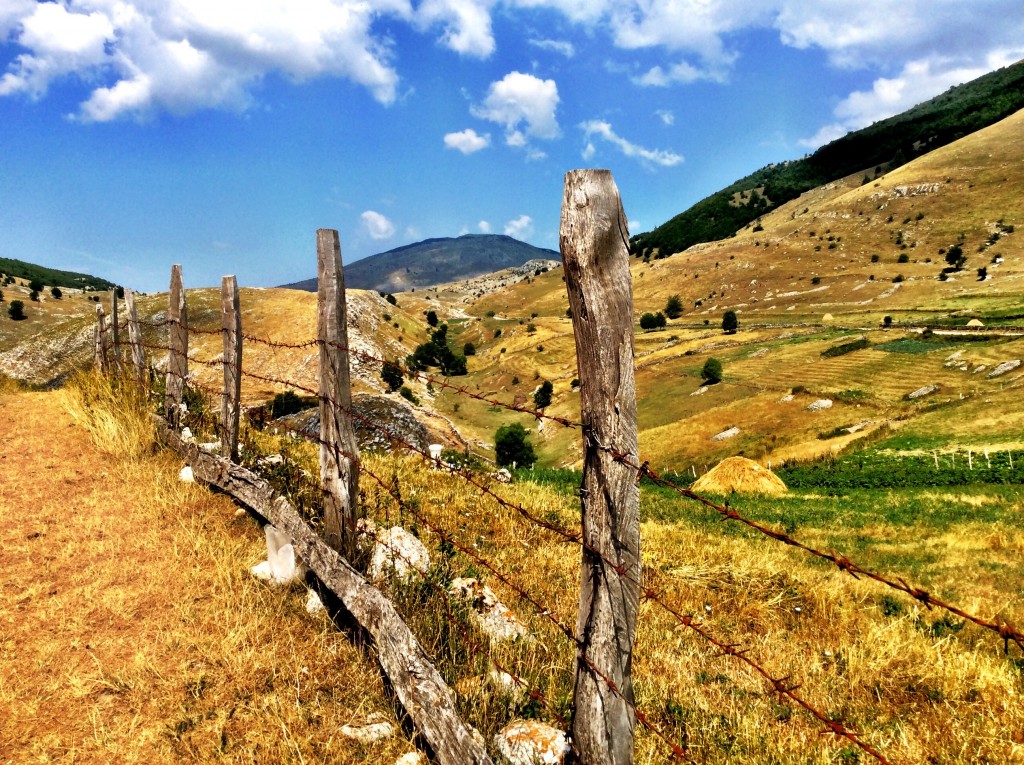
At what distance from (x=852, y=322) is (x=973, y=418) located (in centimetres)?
5541

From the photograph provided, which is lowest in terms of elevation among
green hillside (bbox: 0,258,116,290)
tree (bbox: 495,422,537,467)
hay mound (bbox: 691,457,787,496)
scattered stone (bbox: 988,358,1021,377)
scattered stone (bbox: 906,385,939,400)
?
tree (bbox: 495,422,537,467)

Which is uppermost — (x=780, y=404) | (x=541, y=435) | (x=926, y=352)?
(x=926, y=352)

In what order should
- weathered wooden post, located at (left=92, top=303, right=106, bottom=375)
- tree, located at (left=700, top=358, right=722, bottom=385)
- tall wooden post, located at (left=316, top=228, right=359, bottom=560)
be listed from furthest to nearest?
1. tree, located at (left=700, top=358, right=722, bottom=385)
2. weathered wooden post, located at (left=92, top=303, right=106, bottom=375)
3. tall wooden post, located at (left=316, top=228, right=359, bottom=560)

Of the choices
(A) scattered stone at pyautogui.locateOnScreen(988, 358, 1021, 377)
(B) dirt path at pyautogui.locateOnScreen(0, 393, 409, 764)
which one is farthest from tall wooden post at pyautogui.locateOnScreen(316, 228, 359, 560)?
(A) scattered stone at pyautogui.locateOnScreen(988, 358, 1021, 377)

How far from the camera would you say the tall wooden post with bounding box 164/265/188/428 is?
9289mm

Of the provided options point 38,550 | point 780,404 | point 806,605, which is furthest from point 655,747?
point 780,404

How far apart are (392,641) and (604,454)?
2211 millimetres

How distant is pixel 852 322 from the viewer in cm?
8200

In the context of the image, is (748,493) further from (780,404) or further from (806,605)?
(780,404)

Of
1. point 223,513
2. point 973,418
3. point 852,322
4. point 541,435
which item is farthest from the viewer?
point 852,322

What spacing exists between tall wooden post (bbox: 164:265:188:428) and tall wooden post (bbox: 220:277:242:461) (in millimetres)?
2027

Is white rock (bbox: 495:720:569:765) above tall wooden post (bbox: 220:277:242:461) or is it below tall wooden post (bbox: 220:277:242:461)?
below

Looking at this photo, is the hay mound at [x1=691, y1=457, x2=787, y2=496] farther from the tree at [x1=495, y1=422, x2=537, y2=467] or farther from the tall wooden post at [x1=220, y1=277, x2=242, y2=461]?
the tree at [x1=495, y1=422, x2=537, y2=467]

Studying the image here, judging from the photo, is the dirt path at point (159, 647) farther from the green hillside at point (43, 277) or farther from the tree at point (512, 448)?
the green hillside at point (43, 277)
